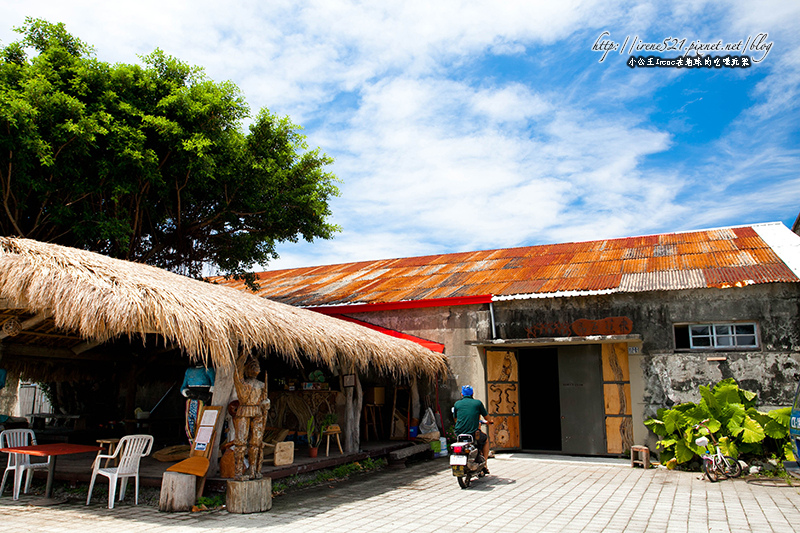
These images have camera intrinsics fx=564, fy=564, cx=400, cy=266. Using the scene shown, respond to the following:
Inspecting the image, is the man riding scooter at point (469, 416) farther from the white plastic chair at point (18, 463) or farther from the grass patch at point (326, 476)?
the white plastic chair at point (18, 463)

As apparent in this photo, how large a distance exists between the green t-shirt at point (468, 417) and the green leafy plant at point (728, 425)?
12.5 feet

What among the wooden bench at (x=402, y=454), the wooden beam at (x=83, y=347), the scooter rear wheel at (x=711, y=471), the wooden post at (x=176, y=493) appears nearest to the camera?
the wooden post at (x=176, y=493)

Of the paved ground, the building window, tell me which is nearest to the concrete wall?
the building window

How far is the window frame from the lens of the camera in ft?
33.6

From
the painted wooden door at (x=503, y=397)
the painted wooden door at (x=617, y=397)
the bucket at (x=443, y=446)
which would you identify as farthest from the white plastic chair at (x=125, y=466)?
the painted wooden door at (x=617, y=397)

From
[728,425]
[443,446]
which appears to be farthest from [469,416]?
[728,425]

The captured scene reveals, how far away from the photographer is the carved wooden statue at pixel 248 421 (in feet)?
23.1

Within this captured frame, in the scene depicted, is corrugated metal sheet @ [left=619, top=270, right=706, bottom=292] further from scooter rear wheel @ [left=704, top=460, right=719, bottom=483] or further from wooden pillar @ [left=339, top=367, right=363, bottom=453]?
wooden pillar @ [left=339, top=367, right=363, bottom=453]

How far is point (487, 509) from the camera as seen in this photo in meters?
6.93

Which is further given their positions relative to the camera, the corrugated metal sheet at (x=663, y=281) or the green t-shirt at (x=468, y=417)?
the corrugated metal sheet at (x=663, y=281)

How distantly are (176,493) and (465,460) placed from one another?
3.91 m

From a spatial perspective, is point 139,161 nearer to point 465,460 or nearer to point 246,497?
point 246,497

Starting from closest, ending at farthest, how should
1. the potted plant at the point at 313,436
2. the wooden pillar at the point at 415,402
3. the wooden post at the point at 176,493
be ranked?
the wooden post at the point at 176,493 → the potted plant at the point at 313,436 → the wooden pillar at the point at 415,402

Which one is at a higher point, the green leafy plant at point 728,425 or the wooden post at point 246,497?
the green leafy plant at point 728,425
